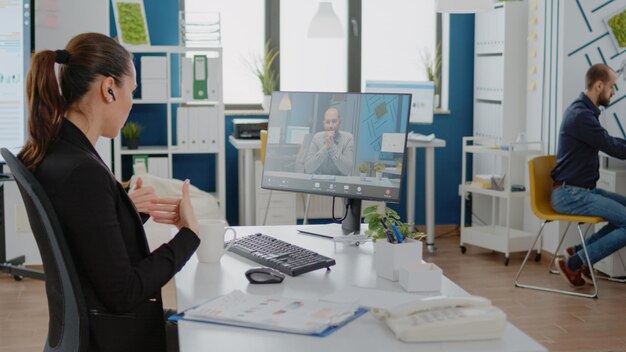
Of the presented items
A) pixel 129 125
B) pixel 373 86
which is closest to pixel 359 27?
pixel 373 86

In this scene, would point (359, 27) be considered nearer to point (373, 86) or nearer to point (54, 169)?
point (373, 86)

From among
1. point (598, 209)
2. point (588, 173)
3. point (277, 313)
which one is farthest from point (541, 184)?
point (277, 313)

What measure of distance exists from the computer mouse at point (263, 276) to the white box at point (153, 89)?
3.65 meters

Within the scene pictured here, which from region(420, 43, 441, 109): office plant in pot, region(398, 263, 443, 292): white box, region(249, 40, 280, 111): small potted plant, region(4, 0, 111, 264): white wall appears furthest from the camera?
region(420, 43, 441, 109): office plant in pot

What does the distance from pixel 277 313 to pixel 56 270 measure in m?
0.49

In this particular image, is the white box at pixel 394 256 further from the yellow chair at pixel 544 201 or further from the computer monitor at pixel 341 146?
the yellow chair at pixel 544 201

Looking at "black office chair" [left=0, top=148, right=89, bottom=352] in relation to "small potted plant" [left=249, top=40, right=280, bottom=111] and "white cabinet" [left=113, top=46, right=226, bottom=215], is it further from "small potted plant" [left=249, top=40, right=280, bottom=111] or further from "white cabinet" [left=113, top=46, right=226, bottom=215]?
"small potted plant" [left=249, top=40, right=280, bottom=111]

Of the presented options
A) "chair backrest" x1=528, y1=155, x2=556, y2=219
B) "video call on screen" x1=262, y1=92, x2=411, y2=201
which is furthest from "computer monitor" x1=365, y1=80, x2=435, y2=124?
"video call on screen" x1=262, y1=92, x2=411, y2=201

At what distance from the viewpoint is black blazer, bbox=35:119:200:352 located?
1851mm

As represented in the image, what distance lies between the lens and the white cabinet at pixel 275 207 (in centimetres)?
607

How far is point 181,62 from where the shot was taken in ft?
19.0

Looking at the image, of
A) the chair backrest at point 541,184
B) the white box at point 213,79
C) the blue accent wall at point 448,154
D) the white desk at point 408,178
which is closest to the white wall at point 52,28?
the white box at point 213,79

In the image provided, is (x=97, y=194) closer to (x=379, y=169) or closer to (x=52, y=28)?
(x=379, y=169)

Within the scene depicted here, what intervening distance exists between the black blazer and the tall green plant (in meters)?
4.41
